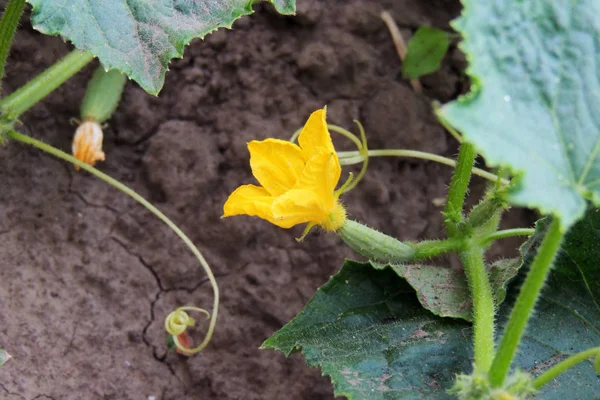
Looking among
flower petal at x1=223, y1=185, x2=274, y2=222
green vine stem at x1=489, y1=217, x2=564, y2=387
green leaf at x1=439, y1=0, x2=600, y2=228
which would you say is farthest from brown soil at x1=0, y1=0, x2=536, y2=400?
green leaf at x1=439, y1=0, x2=600, y2=228

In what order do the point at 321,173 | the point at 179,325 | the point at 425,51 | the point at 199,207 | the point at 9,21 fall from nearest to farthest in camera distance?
the point at 321,173 → the point at 9,21 → the point at 179,325 → the point at 199,207 → the point at 425,51

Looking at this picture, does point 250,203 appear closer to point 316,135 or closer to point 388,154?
point 316,135

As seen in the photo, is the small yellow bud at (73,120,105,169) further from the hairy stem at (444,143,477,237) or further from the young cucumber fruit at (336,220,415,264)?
the hairy stem at (444,143,477,237)

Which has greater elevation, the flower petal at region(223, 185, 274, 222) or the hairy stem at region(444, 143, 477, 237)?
the flower petal at region(223, 185, 274, 222)

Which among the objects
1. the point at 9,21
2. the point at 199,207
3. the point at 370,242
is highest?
the point at 9,21

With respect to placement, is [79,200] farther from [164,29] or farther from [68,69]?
[164,29]

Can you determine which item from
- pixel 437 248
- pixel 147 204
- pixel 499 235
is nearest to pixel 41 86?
pixel 147 204

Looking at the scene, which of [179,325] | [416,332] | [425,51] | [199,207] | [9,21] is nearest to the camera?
[416,332]
